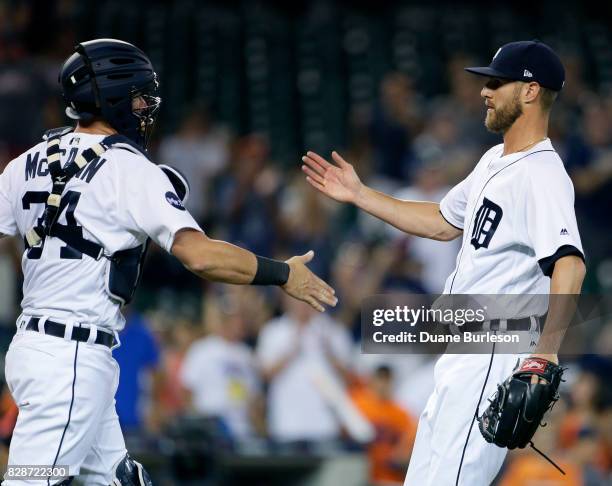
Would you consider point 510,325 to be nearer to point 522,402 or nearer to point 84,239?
point 522,402

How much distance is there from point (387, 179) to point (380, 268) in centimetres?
170

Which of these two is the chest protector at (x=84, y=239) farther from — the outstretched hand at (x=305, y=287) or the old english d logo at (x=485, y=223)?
the old english d logo at (x=485, y=223)

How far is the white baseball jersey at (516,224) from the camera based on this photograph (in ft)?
14.8

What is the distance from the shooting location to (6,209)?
15.6 feet

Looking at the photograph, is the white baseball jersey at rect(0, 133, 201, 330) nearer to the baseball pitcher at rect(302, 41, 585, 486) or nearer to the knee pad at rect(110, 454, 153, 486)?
the knee pad at rect(110, 454, 153, 486)

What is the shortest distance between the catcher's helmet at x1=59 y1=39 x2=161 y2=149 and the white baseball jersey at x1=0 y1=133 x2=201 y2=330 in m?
0.20

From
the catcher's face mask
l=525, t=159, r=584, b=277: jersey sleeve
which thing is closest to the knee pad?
the catcher's face mask

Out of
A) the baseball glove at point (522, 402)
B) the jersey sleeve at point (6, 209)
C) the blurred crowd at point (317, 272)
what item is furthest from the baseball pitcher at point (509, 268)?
the blurred crowd at point (317, 272)

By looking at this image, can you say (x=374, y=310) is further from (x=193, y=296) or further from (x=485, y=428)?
(x=485, y=428)

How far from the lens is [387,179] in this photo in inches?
446

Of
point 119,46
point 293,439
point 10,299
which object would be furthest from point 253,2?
point 119,46

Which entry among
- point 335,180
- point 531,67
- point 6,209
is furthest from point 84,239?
point 531,67

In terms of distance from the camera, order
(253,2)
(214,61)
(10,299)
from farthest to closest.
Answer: (253,2)
(214,61)
(10,299)

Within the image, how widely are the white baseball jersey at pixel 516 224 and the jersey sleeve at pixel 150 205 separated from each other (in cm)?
115
